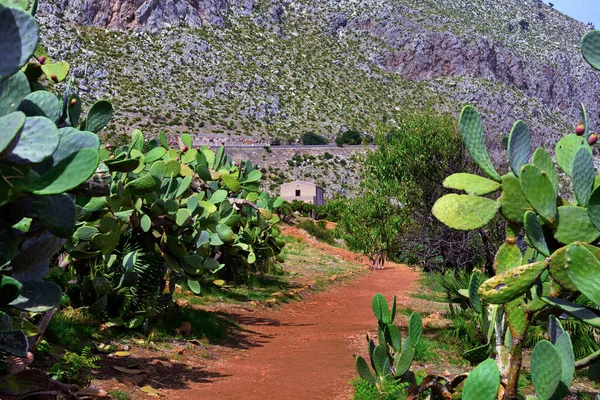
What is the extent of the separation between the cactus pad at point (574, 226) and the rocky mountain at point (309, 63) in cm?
4461

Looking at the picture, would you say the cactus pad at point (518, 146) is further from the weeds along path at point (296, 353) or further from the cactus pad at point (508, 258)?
the weeds along path at point (296, 353)

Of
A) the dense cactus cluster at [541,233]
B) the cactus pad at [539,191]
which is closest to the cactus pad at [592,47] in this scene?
the dense cactus cluster at [541,233]

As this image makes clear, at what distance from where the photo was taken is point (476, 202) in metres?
3.66

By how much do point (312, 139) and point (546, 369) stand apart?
5858 cm

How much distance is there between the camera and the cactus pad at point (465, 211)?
357 centimetres

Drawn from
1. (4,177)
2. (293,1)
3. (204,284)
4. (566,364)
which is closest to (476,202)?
(566,364)

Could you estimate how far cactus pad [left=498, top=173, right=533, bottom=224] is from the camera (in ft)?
11.2

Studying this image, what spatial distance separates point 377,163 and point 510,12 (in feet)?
312

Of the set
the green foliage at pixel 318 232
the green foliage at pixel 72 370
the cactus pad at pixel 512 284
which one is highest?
the cactus pad at pixel 512 284

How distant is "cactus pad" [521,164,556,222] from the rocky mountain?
44535mm

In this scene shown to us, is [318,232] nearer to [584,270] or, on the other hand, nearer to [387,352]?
Result: [387,352]

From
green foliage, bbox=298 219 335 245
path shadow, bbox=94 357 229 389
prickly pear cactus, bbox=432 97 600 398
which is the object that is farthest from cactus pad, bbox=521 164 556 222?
green foliage, bbox=298 219 335 245

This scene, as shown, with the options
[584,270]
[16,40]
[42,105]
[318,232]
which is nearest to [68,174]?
[16,40]

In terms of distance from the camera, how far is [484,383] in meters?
2.62
